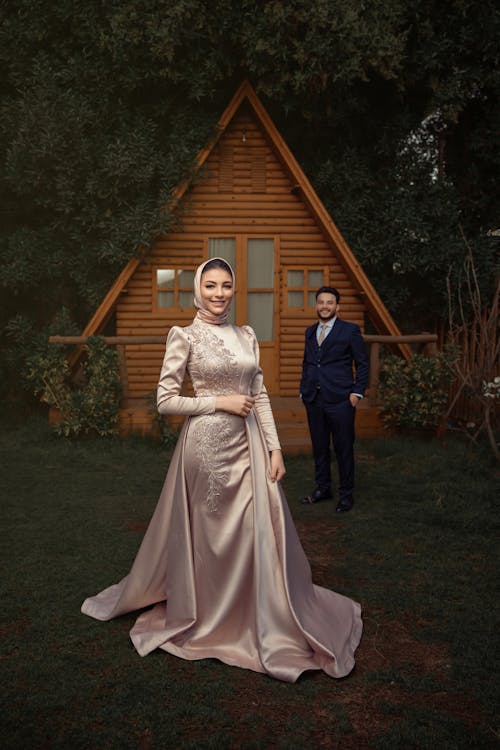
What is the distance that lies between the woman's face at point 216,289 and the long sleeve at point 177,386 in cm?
22

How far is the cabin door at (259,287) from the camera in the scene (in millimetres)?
11070

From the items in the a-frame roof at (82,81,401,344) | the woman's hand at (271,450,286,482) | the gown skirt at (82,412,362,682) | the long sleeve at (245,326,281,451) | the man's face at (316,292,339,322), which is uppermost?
the a-frame roof at (82,81,401,344)

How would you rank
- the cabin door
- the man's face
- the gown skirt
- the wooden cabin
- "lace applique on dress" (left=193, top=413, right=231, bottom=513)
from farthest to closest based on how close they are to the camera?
the cabin door, the wooden cabin, the man's face, "lace applique on dress" (left=193, top=413, right=231, bottom=513), the gown skirt

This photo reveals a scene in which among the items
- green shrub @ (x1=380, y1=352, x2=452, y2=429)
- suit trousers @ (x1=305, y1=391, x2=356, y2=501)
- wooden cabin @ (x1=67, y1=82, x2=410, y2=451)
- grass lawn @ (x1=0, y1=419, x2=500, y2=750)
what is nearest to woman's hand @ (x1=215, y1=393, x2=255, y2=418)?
grass lawn @ (x1=0, y1=419, x2=500, y2=750)

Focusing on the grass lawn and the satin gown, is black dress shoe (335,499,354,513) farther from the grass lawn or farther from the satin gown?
the satin gown

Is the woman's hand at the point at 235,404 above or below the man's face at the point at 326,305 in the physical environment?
below

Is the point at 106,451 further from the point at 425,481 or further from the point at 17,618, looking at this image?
the point at 17,618

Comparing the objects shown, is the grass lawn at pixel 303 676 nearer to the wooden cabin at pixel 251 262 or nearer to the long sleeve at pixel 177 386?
the long sleeve at pixel 177 386

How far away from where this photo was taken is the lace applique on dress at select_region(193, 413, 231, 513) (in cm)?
376

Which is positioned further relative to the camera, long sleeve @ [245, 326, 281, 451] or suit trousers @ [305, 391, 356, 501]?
suit trousers @ [305, 391, 356, 501]

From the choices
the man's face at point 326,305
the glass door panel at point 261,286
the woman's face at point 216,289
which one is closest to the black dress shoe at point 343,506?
the man's face at point 326,305

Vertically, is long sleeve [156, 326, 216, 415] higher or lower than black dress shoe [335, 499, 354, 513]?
higher

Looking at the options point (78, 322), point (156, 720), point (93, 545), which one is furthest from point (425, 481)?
point (78, 322)

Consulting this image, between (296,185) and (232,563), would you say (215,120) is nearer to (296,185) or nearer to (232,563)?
(296,185)
